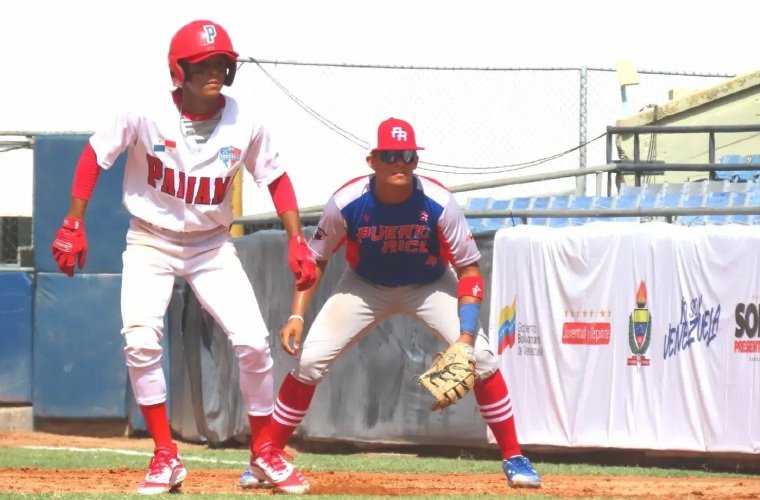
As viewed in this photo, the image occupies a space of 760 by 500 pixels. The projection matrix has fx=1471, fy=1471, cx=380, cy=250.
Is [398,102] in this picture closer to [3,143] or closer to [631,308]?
[3,143]

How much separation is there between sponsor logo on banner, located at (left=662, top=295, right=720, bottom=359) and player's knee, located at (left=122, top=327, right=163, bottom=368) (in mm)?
4479

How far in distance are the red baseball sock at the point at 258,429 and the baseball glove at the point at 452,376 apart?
0.84 metres

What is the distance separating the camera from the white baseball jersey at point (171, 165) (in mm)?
7117

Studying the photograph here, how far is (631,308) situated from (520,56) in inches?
353

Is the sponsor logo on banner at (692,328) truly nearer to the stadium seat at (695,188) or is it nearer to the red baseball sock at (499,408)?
the red baseball sock at (499,408)

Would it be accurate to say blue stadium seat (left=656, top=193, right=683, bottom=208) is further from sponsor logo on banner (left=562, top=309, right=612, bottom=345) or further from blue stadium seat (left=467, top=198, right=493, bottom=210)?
sponsor logo on banner (left=562, top=309, right=612, bottom=345)

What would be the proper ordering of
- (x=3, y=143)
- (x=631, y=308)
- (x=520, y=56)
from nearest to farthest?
1. (x=631, y=308)
2. (x=3, y=143)
3. (x=520, y=56)

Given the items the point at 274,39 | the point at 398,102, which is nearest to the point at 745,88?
the point at 398,102

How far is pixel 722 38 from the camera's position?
19.0m

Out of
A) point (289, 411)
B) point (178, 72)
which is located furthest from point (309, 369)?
point (178, 72)

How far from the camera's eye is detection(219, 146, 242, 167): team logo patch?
23.7 ft

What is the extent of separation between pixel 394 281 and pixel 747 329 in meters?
3.34

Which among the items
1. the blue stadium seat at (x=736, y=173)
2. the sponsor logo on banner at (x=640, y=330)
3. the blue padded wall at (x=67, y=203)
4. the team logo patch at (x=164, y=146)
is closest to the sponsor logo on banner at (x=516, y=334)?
the sponsor logo on banner at (x=640, y=330)

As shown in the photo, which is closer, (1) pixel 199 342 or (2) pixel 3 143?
(1) pixel 199 342
